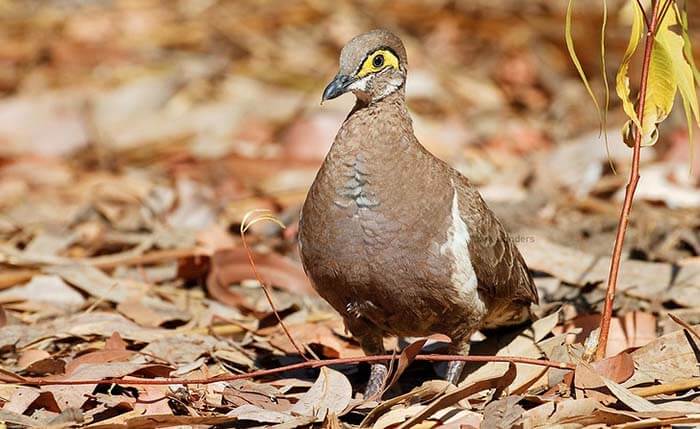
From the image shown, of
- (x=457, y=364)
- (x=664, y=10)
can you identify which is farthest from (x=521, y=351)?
(x=664, y=10)

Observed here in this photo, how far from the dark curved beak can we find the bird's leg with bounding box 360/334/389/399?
1079 mm

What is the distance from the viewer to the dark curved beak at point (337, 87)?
4656mm

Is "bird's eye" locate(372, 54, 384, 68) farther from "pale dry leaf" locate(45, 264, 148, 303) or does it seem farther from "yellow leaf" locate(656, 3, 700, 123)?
"pale dry leaf" locate(45, 264, 148, 303)

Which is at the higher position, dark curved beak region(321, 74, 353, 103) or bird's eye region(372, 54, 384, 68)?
bird's eye region(372, 54, 384, 68)

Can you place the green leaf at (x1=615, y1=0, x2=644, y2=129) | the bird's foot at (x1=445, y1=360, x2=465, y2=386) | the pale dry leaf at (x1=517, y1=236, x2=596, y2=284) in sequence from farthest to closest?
1. the pale dry leaf at (x1=517, y1=236, x2=596, y2=284)
2. the bird's foot at (x1=445, y1=360, x2=465, y2=386)
3. the green leaf at (x1=615, y1=0, x2=644, y2=129)

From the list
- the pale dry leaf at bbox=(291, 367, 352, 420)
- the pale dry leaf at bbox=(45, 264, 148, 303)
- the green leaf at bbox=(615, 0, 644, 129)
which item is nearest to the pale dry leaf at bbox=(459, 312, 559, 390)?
the pale dry leaf at bbox=(291, 367, 352, 420)

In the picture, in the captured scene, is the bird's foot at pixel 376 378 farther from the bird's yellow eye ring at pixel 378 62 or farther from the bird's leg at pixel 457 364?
the bird's yellow eye ring at pixel 378 62

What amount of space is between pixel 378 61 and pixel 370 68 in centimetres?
6

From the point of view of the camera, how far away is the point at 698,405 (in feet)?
13.8

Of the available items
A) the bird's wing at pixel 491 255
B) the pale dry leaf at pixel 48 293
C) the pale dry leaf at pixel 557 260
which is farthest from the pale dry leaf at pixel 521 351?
the pale dry leaf at pixel 48 293

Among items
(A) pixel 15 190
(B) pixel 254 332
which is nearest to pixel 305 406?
(B) pixel 254 332

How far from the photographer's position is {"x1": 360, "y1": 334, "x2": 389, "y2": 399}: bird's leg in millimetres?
4910

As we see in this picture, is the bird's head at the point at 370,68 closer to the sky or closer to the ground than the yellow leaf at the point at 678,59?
closer to the ground

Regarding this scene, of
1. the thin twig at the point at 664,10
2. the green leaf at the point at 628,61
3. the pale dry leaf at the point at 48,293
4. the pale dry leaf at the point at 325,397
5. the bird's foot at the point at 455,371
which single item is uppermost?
the thin twig at the point at 664,10
